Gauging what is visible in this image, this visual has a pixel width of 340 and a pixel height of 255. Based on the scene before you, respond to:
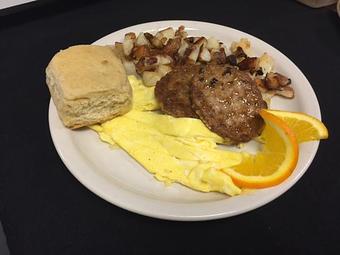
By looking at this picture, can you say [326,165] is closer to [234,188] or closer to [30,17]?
[234,188]

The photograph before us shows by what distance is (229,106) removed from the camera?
1.78 meters

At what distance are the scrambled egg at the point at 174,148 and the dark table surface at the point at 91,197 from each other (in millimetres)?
214

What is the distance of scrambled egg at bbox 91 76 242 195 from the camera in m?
1.67

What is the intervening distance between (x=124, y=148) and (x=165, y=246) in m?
0.48

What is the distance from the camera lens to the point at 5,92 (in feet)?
7.42

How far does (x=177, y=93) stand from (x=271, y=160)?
0.56 metres

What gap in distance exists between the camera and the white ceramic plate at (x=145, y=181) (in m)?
1.53

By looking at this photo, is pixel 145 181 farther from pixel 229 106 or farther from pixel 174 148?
pixel 229 106

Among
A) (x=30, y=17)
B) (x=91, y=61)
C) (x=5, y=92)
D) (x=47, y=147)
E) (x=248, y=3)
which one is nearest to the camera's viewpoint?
(x=91, y=61)

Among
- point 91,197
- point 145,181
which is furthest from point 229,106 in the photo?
point 91,197

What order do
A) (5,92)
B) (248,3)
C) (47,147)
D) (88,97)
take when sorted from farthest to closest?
1. (248,3)
2. (5,92)
3. (47,147)
4. (88,97)

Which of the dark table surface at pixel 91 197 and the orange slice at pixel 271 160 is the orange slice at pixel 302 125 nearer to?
the orange slice at pixel 271 160

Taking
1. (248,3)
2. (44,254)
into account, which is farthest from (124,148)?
(248,3)

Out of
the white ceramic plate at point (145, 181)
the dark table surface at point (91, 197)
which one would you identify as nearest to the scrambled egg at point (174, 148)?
the white ceramic plate at point (145, 181)
